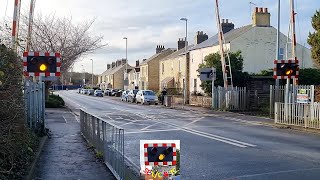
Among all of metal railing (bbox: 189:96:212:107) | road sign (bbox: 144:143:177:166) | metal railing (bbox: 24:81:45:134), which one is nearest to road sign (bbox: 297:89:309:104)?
metal railing (bbox: 24:81:45:134)

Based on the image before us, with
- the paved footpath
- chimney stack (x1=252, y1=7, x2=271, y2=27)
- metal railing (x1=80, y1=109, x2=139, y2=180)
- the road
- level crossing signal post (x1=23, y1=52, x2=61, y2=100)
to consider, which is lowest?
the road

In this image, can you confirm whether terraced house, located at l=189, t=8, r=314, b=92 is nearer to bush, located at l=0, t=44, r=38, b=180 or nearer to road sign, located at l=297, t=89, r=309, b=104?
road sign, located at l=297, t=89, r=309, b=104

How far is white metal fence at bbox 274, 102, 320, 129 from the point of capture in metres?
20.0

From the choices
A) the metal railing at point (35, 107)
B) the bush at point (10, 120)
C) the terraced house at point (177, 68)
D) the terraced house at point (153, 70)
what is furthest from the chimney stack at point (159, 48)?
the bush at point (10, 120)

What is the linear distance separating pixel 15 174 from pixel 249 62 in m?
40.8

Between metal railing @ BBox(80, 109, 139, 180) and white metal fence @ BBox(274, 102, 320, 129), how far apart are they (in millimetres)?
11315

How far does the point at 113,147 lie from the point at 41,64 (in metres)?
5.76

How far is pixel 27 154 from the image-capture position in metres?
10.4

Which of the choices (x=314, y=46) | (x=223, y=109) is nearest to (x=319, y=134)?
(x=314, y=46)

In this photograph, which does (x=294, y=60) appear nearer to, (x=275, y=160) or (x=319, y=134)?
(x=319, y=134)

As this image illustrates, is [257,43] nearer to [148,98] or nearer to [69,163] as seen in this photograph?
[148,98]

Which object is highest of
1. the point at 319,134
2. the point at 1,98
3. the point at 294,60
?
the point at 294,60

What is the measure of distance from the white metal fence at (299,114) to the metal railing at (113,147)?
37.1ft

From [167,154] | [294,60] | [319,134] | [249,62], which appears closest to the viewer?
[167,154]
